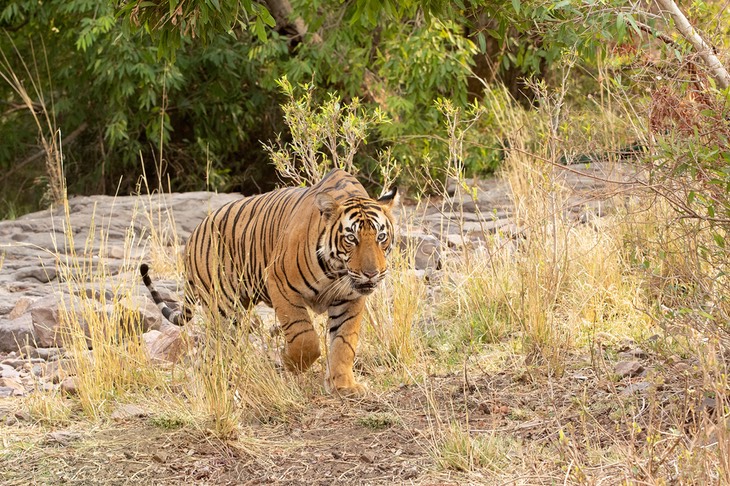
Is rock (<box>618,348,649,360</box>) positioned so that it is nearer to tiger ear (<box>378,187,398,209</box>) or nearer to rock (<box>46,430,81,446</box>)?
tiger ear (<box>378,187,398,209</box>)

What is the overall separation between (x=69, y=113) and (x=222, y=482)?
38.3ft

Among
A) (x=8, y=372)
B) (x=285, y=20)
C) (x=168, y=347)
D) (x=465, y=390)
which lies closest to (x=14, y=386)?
(x=8, y=372)

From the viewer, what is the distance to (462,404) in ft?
16.2

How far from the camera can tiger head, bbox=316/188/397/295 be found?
5.04 m

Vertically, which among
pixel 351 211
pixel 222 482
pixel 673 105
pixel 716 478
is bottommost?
pixel 222 482

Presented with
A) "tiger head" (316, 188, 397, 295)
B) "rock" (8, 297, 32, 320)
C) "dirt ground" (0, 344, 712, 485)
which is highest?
"tiger head" (316, 188, 397, 295)

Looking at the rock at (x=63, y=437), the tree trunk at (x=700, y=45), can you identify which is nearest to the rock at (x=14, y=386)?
the rock at (x=63, y=437)

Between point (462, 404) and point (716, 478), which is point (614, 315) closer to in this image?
point (462, 404)

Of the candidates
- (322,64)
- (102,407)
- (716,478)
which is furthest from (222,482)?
(322,64)

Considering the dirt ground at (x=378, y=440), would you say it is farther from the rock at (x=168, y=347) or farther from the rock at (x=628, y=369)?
the rock at (x=168, y=347)

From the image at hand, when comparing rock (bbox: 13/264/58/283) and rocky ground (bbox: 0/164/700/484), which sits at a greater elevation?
rock (bbox: 13/264/58/283)

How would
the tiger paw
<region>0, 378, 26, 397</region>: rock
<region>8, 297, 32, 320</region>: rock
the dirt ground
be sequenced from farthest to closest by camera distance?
<region>8, 297, 32, 320</region>: rock
<region>0, 378, 26, 397</region>: rock
the tiger paw
the dirt ground

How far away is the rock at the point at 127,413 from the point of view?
4.97 meters

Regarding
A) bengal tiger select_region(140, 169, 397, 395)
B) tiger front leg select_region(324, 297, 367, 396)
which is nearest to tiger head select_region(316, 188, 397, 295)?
bengal tiger select_region(140, 169, 397, 395)
